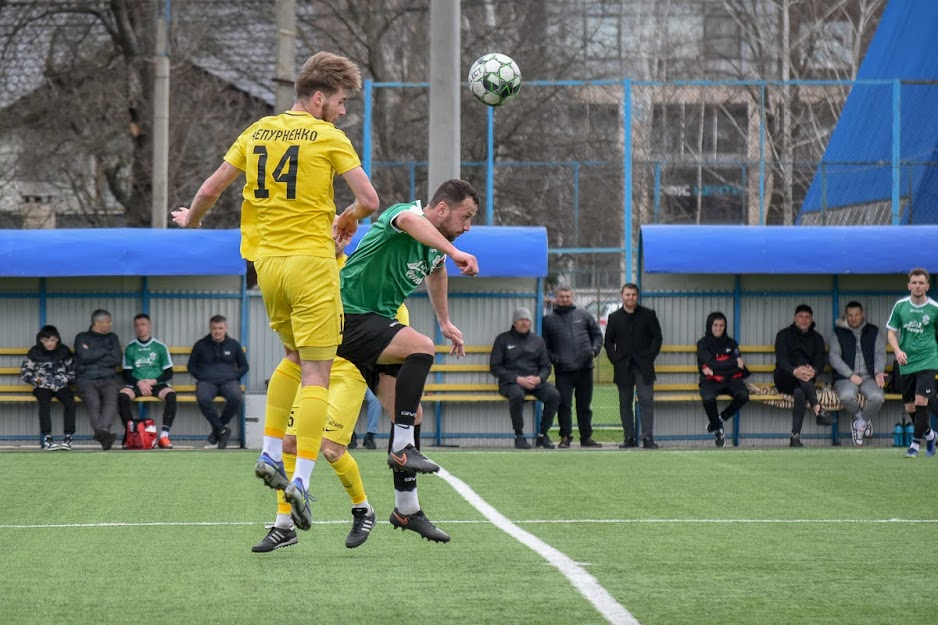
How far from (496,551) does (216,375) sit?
1002cm

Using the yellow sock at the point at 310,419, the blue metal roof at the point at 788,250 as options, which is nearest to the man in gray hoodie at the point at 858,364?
the blue metal roof at the point at 788,250

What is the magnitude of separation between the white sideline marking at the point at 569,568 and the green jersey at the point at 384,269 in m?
1.41

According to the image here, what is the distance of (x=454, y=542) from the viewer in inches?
297

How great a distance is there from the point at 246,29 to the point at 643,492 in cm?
2411

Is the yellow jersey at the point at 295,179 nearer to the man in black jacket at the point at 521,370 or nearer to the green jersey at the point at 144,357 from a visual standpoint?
the man in black jacket at the point at 521,370

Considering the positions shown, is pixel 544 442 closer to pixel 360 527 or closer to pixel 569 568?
pixel 360 527

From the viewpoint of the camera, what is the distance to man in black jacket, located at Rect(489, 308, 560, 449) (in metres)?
16.8

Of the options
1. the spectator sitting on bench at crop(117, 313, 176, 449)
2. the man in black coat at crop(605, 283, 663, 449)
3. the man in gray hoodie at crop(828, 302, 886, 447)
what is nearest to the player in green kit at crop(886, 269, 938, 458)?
the man in gray hoodie at crop(828, 302, 886, 447)

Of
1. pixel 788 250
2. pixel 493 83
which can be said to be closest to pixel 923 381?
pixel 788 250

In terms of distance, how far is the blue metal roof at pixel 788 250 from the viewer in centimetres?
1708

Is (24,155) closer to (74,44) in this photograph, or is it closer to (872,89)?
(74,44)

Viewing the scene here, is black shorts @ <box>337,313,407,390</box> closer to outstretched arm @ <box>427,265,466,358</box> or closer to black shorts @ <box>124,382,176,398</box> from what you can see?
outstretched arm @ <box>427,265,466,358</box>

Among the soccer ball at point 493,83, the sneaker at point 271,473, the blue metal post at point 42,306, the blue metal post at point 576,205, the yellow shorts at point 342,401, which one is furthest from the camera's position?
the blue metal post at point 576,205

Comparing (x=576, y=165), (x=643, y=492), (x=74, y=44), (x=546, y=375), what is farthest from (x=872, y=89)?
(x=74, y=44)
